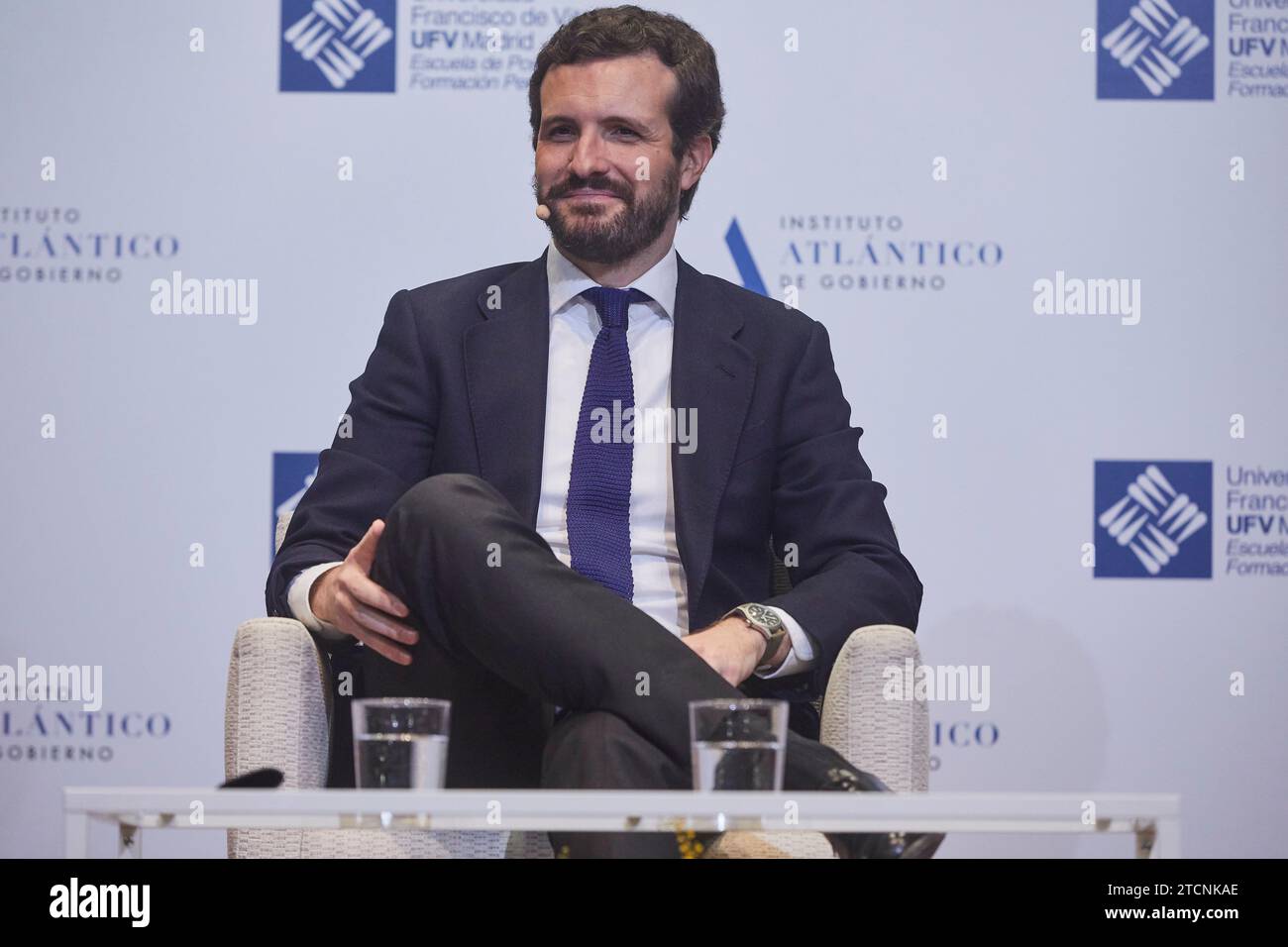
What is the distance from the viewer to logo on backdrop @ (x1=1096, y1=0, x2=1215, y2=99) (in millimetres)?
3016

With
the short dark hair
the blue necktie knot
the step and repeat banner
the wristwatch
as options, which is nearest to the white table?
the wristwatch

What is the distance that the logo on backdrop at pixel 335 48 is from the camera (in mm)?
3004

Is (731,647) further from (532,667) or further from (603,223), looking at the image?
(603,223)

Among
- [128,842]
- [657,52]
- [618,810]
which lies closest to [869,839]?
[618,810]

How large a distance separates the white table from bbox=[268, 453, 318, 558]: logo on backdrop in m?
1.84

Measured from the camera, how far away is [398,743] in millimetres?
1296

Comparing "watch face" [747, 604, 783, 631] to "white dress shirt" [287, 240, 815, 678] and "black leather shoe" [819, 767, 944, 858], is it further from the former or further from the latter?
"black leather shoe" [819, 767, 944, 858]

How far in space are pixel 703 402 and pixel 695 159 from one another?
0.51 m

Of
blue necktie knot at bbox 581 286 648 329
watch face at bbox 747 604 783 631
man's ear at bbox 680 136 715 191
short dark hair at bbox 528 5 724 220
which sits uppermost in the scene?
short dark hair at bbox 528 5 724 220

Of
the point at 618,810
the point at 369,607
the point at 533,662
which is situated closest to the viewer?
the point at 618,810

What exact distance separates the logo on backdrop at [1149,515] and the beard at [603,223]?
1.20 meters

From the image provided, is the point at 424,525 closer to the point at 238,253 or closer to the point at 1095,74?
the point at 238,253

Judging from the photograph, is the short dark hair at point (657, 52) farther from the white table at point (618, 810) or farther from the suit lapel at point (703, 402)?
the white table at point (618, 810)

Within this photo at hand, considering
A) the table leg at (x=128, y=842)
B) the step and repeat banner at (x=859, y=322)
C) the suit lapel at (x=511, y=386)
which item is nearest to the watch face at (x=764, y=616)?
the suit lapel at (x=511, y=386)
